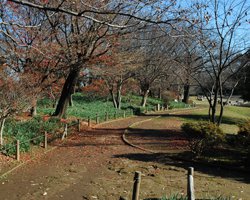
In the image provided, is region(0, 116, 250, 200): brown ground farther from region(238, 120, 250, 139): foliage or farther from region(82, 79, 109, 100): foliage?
region(82, 79, 109, 100): foliage

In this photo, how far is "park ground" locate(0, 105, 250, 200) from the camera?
8055 millimetres

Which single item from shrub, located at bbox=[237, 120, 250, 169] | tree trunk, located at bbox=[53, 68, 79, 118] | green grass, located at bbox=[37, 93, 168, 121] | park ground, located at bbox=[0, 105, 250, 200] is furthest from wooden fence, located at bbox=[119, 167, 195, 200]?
green grass, located at bbox=[37, 93, 168, 121]

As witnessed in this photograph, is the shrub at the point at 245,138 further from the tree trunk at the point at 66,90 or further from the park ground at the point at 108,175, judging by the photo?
the tree trunk at the point at 66,90

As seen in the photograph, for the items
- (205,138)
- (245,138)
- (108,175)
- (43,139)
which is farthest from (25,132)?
(245,138)

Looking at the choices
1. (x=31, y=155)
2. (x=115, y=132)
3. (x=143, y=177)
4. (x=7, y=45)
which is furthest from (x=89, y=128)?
(x=143, y=177)

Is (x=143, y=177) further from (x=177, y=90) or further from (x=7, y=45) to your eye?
(x=177, y=90)

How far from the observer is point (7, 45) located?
18688 millimetres

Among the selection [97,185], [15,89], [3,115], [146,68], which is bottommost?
[97,185]

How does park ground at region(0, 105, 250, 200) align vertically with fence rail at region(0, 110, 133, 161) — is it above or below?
below

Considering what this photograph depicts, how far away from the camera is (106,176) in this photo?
9.66m

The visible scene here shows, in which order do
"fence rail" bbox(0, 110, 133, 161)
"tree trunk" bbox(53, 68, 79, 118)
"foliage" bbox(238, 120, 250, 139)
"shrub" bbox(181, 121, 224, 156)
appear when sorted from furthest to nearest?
1. "tree trunk" bbox(53, 68, 79, 118)
2. "shrub" bbox(181, 121, 224, 156)
3. "foliage" bbox(238, 120, 250, 139)
4. "fence rail" bbox(0, 110, 133, 161)

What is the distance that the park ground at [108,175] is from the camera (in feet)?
26.4

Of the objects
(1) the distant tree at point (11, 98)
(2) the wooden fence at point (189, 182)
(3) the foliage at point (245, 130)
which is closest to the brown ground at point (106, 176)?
(3) the foliage at point (245, 130)

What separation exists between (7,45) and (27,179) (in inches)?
457
